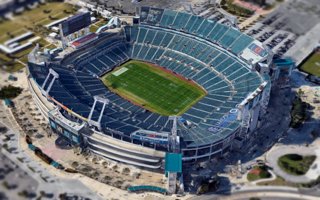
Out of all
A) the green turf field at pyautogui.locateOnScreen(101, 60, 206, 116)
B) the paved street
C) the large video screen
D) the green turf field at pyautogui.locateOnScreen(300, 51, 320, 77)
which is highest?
the large video screen

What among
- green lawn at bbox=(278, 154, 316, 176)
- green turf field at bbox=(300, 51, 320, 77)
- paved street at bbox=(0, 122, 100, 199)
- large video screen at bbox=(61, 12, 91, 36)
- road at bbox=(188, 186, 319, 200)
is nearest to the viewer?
road at bbox=(188, 186, 319, 200)

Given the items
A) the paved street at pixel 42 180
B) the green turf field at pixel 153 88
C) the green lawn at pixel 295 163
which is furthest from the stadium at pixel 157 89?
the green lawn at pixel 295 163

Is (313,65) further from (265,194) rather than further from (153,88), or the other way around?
(265,194)

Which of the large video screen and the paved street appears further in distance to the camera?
the large video screen

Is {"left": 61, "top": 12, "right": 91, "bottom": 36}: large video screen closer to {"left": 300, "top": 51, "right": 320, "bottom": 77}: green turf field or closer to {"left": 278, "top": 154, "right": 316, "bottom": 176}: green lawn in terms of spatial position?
{"left": 278, "top": 154, "right": 316, "bottom": 176}: green lawn

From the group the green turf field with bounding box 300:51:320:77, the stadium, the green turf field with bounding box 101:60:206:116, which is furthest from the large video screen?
the green turf field with bounding box 300:51:320:77

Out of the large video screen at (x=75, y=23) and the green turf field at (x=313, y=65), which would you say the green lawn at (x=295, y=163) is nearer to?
the green turf field at (x=313, y=65)

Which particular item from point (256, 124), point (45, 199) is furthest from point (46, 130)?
point (256, 124)
